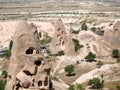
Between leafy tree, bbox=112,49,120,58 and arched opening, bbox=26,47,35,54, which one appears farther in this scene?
leafy tree, bbox=112,49,120,58

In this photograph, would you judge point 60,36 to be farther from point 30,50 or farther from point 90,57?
point 30,50

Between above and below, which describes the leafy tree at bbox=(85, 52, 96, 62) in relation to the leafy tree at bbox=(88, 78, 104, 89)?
below

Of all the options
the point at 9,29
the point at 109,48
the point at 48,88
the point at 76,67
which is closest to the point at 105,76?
the point at 76,67

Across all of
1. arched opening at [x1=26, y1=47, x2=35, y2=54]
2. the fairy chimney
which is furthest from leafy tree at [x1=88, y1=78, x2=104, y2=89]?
arched opening at [x1=26, y1=47, x2=35, y2=54]

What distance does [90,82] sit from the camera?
2173 inches

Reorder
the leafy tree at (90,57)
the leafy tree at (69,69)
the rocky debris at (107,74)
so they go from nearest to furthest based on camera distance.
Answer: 1. the rocky debris at (107,74)
2. the leafy tree at (69,69)
3. the leafy tree at (90,57)

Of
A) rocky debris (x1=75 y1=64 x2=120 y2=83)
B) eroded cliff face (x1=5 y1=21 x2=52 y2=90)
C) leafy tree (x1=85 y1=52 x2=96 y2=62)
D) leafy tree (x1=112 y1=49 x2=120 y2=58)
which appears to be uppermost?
eroded cliff face (x1=5 y1=21 x2=52 y2=90)

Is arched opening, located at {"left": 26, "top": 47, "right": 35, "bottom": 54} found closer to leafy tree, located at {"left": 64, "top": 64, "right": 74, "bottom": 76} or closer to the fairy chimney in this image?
leafy tree, located at {"left": 64, "top": 64, "right": 74, "bottom": 76}

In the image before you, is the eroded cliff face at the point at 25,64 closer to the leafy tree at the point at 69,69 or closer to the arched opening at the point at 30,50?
the arched opening at the point at 30,50

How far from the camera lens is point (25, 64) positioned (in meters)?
23.6

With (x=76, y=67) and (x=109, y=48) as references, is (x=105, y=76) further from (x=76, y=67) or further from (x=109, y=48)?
(x=109, y=48)

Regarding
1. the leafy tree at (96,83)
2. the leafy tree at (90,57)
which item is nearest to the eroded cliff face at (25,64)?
the leafy tree at (96,83)

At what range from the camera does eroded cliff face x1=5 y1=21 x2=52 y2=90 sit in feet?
77.3

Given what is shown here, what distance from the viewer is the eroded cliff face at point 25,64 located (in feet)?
77.3
